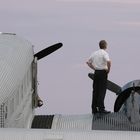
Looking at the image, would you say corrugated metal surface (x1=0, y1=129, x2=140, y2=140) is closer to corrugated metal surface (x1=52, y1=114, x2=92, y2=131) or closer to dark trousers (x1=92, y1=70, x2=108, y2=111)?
corrugated metal surface (x1=52, y1=114, x2=92, y2=131)

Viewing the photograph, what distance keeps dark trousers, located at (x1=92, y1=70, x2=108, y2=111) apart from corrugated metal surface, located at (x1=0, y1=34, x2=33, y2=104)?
224 centimetres

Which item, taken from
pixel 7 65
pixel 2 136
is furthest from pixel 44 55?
pixel 2 136

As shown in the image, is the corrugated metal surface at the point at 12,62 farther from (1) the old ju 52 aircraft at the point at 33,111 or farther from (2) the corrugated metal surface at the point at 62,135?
(2) the corrugated metal surface at the point at 62,135

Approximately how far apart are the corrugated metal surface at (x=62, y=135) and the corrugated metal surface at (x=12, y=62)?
2.36 m

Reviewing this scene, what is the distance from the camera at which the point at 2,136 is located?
8852 millimetres

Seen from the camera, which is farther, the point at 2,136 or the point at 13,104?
the point at 13,104

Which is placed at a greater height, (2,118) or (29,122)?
(2,118)

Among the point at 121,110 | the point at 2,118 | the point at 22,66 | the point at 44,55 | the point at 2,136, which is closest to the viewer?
the point at 2,136

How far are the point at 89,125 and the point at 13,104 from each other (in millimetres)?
4532

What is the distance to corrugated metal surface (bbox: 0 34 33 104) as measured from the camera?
12.2 m

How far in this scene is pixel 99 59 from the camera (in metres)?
16.9

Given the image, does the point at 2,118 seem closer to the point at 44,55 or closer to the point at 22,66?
the point at 22,66

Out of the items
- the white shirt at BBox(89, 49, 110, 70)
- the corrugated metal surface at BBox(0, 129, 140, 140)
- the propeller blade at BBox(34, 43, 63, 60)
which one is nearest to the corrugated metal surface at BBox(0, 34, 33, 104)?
the white shirt at BBox(89, 49, 110, 70)

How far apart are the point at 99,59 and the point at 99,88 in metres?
1.08
